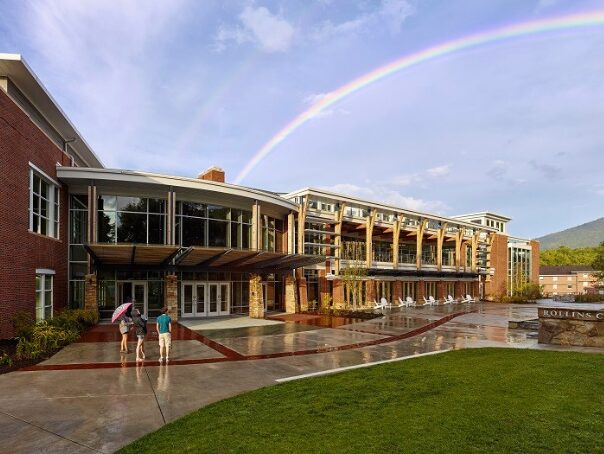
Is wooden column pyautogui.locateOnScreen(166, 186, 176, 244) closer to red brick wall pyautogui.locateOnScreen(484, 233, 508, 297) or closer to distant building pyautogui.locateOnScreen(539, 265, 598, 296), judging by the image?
red brick wall pyautogui.locateOnScreen(484, 233, 508, 297)

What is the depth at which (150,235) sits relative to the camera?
80.5 ft

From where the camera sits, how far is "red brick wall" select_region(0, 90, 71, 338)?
15102 millimetres

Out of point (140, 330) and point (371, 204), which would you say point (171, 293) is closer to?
point (140, 330)

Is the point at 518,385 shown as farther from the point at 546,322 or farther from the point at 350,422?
the point at 546,322

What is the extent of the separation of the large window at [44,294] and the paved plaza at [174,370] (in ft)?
7.29

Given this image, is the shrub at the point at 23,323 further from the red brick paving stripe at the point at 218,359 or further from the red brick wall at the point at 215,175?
Answer: the red brick wall at the point at 215,175

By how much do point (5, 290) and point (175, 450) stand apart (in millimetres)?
12600

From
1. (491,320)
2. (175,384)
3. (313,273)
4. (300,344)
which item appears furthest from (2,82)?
(491,320)

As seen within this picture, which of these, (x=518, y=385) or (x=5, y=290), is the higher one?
(x=5, y=290)

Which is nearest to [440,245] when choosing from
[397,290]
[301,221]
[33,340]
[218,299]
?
[397,290]

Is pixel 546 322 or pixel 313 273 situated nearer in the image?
pixel 546 322

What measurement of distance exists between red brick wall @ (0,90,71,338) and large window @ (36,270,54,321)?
471mm

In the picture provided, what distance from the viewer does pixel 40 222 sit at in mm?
19312

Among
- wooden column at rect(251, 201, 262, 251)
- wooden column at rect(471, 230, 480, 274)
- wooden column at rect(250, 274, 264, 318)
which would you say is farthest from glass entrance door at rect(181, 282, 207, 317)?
wooden column at rect(471, 230, 480, 274)
